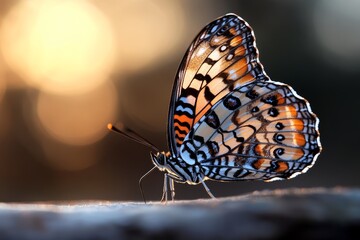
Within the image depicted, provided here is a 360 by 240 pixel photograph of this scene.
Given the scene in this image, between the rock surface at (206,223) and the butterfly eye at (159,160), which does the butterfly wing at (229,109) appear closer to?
the butterfly eye at (159,160)

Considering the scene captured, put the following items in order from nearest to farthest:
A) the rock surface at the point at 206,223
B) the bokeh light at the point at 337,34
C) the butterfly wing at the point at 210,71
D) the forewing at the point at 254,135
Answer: the rock surface at the point at 206,223
the forewing at the point at 254,135
the butterfly wing at the point at 210,71
the bokeh light at the point at 337,34

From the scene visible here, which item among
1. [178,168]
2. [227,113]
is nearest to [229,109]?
[227,113]

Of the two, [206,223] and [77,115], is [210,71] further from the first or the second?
[77,115]

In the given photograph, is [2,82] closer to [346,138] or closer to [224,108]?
[346,138]

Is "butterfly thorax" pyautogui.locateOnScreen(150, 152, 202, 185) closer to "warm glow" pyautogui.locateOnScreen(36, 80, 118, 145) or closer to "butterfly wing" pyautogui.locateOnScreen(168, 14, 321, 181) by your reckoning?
"butterfly wing" pyautogui.locateOnScreen(168, 14, 321, 181)

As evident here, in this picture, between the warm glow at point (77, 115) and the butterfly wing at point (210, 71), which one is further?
the warm glow at point (77, 115)

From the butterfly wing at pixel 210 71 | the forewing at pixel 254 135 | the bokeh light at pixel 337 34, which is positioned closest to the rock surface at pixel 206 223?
the forewing at pixel 254 135

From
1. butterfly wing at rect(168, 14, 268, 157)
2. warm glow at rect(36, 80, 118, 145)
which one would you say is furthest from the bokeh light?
butterfly wing at rect(168, 14, 268, 157)
